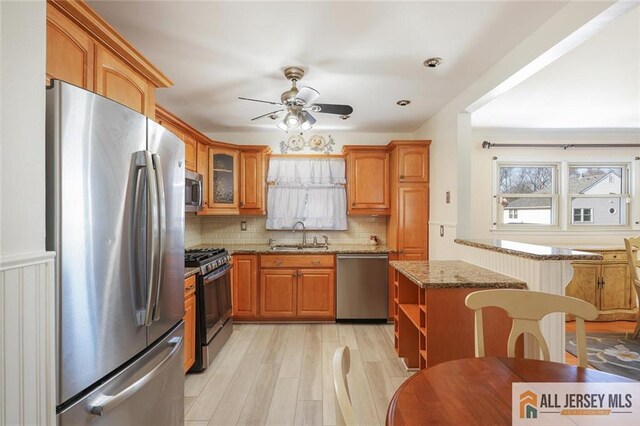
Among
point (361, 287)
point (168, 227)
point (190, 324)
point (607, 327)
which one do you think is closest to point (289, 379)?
point (190, 324)

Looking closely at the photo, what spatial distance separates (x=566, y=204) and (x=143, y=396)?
5293 millimetres

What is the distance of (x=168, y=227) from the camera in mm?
1629

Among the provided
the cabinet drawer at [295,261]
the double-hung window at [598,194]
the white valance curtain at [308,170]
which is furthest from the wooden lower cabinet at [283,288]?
the double-hung window at [598,194]

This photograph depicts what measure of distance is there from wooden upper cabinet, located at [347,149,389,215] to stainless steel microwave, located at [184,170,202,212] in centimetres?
191

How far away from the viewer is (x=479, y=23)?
1834 mm

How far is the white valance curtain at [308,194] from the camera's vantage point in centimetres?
422

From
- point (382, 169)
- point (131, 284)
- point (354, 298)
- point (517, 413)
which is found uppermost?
point (382, 169)

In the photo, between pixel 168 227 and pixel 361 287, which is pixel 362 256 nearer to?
pixel 361 287

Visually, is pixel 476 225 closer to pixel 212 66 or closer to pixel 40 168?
pixel 212 66

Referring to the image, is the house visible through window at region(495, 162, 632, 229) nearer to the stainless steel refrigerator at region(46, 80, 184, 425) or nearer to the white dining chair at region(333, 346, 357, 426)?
the white dining chair at region(333, 346, 357, 426)

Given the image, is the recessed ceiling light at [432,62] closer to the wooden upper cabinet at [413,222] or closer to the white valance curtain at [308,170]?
the wooden upper cabinet at [413,222]

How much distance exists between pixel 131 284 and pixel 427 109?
3.24 m

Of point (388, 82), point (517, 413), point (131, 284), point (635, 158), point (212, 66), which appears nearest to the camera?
point (517, 413)

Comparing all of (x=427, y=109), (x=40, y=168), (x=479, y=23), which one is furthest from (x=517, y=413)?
(x=427, y=109)
